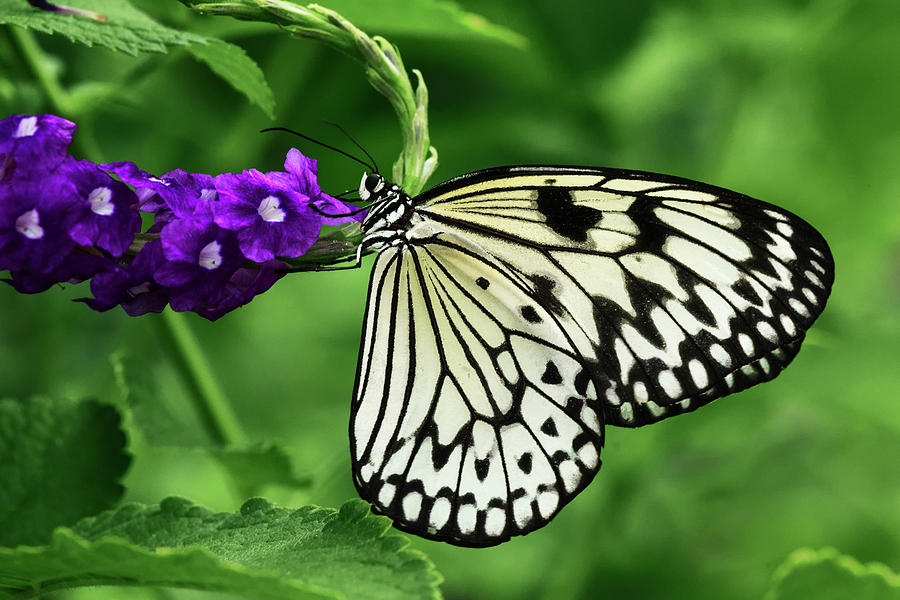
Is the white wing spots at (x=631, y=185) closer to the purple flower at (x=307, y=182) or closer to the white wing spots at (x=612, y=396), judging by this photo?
the white wing spots at (x=612, y=396)

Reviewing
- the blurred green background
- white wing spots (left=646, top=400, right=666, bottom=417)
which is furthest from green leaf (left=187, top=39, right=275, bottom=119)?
the blurred green background

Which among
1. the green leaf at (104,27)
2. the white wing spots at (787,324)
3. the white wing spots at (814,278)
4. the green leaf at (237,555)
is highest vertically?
the green leaf at (104,27)

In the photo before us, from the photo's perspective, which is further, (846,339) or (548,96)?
(548,96)

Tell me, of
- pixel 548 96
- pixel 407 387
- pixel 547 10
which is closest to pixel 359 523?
pixel 407 387

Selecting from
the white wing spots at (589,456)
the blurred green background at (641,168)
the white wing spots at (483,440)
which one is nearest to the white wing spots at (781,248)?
the white wing spots at (589,456)

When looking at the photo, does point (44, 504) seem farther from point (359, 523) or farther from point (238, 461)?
point (359, 523)

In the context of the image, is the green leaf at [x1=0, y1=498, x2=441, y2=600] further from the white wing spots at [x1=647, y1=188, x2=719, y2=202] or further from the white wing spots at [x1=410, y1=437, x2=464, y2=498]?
the white wing spots at [x1=647, y1=188, x2=719, y2=202]

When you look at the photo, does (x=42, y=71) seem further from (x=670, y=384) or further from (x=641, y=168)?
(x=641, y=168)

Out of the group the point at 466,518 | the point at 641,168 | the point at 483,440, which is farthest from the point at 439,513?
the point at 641,168
